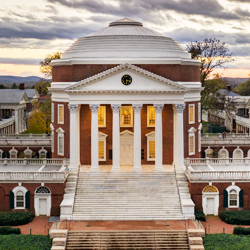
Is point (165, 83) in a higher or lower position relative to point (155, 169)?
higher

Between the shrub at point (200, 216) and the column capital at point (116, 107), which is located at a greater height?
→ the column capital at point (116, 107)

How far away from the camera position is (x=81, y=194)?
4244 cm

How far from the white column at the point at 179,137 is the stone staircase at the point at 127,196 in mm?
1755

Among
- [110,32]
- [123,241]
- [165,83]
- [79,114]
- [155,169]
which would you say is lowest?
[123,241]

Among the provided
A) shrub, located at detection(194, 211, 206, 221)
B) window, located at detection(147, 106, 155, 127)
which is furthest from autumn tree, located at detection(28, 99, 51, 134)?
shrub, located at detection(194, 211, 206, 221)

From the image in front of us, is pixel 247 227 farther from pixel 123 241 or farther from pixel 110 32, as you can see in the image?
pixel 110 32

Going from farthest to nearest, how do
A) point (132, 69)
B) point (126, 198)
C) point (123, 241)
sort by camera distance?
point (132, 69) < point (126, 198) < point (123, 241)

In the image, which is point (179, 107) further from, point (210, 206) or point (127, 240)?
point (127, 240)

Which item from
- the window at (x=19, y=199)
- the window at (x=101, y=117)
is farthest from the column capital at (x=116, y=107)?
the window at (x=19, y=199)

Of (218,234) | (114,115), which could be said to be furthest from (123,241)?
(114,115)

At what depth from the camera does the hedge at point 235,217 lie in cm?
3904

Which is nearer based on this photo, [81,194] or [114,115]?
→ [81,194]

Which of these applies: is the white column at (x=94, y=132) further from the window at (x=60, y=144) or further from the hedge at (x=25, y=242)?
the hedge at (x=25, y=242)

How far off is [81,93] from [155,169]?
11.1m
